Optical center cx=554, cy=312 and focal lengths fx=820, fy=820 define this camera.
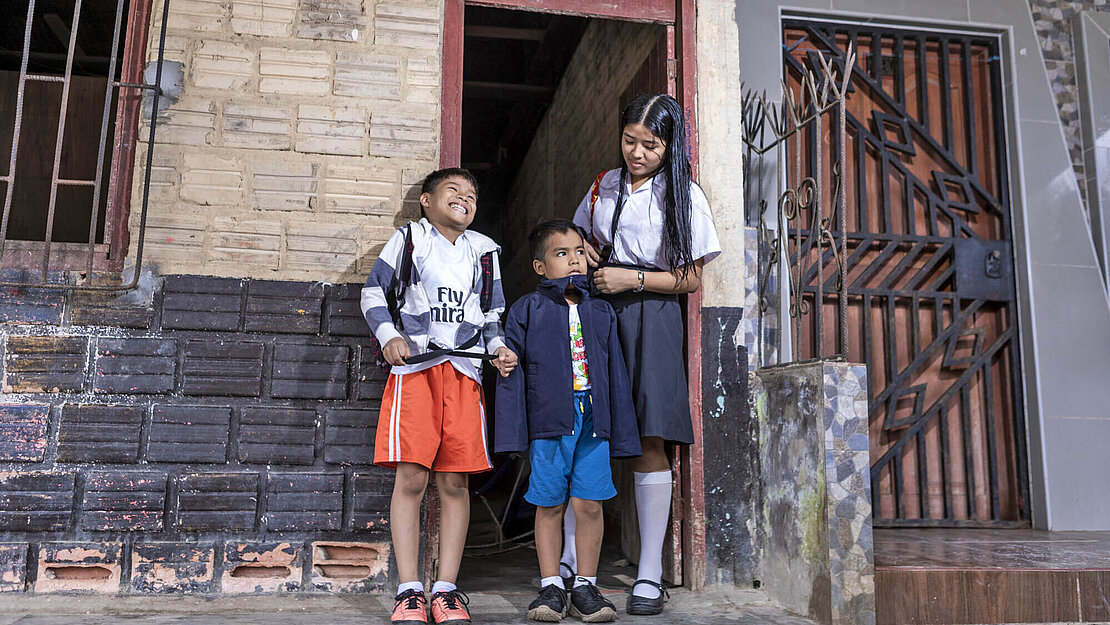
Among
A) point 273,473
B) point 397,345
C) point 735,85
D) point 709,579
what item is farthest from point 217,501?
Result: point 735,85

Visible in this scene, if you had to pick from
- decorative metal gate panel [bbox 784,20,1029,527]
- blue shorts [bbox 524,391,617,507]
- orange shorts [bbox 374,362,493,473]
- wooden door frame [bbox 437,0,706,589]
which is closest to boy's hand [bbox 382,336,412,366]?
orange shorts [bbox 374,362,493,473]

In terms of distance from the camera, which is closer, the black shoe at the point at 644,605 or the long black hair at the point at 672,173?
the black shoe at the point at 644,605

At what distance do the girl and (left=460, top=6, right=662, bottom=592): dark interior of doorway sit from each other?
2.19ft

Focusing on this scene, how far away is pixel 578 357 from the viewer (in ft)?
10.4

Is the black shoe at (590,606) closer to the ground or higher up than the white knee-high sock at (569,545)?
closer to the ground

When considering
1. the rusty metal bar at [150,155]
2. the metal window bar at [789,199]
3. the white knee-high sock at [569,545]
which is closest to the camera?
the rusty metal bar at [150,155]

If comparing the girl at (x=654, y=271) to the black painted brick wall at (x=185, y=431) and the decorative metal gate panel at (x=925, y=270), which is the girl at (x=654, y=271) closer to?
the black painted brick wall at (x=185, y=431)

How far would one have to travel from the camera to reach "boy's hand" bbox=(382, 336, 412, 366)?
112 inches

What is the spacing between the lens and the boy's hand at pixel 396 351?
2.85m

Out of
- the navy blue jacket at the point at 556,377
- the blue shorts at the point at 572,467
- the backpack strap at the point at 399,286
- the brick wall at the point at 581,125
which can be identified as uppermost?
the brick wall at the point at 581,125

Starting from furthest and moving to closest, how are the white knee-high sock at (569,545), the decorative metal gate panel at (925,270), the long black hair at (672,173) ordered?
the decorative metal gate panel at (925,270)
the white knee-high sock at (569,545)
the long black hair at (672,173)

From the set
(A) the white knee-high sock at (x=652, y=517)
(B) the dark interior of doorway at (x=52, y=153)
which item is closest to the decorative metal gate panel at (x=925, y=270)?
(A) the white knee-high sock at (x=652, y=517)

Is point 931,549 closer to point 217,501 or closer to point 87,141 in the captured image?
point 217,501

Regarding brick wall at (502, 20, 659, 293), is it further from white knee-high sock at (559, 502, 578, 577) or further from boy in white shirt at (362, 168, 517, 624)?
white knee-high sock at (559, 502, 578, 577)
